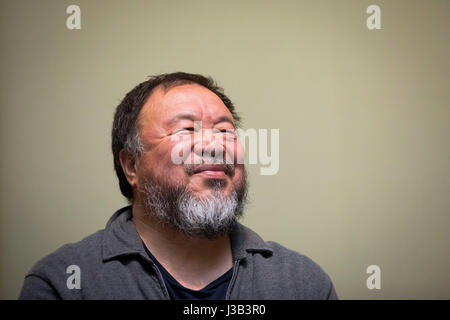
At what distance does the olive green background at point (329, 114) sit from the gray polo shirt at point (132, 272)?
36 centimetres

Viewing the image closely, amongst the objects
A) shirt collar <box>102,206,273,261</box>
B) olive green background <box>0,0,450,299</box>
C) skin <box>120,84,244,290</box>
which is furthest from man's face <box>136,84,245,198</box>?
olive green background <box>0,0,450,299</box>

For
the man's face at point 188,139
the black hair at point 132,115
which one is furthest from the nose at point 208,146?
the black hair at point 132,115

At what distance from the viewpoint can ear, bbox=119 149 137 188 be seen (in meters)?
1.18

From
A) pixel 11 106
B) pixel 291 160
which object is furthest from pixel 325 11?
pixel 11 106

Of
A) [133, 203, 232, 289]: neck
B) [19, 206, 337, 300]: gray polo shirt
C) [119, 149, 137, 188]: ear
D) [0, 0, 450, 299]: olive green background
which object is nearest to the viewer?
[19, 206, 337, 300]: gray polo shirt

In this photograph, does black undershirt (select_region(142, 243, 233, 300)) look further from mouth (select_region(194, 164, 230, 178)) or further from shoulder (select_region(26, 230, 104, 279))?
mouth (select_region(194, 164, 230, 178))

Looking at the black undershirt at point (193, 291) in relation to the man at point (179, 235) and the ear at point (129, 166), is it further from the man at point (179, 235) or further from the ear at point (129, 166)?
the ear at point (129, 166)

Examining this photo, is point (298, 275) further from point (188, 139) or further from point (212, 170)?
point (188, 139)

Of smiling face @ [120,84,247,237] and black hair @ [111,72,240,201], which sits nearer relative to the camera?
smiling face @ [120,84,247,237]

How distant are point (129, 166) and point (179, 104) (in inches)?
10.5

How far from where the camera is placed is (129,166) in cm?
119

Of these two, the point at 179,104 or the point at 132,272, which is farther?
the point at 179,104

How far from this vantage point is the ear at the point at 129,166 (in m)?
1.18

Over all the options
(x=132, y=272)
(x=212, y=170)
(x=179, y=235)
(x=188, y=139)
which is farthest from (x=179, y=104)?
(x=132, y=272)
